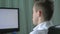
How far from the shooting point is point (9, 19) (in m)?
2.13

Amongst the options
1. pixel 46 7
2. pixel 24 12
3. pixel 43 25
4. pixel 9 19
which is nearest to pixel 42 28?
pixel 43 25

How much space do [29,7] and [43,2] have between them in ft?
3.88

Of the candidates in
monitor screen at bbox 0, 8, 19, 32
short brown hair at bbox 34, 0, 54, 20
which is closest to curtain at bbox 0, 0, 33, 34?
monitor screen at bbox 0, 8, 19, 32

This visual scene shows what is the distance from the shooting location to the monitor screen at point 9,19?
2098 millimetres

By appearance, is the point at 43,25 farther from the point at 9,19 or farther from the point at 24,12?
the point at 24,12

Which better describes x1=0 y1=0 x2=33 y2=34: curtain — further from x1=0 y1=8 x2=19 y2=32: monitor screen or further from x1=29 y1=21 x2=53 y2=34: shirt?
x1=29 y1=21 x2=53 y2=34: shirt

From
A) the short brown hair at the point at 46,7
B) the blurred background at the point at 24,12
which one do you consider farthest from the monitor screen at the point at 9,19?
the short brown hair at the point at 46,7

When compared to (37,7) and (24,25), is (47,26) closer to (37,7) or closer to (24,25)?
(37,7)

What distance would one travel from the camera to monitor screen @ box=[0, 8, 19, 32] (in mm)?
2098

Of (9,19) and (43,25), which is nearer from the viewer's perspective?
(43,25)

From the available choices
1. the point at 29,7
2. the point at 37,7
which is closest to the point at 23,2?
the point at 29,7

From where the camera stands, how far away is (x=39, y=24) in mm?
1287

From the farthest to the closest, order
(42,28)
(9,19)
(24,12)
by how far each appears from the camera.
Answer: (24,12)
(9,19)
(42,28)

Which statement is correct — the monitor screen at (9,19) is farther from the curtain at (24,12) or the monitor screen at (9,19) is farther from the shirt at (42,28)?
the shirt at (42,28)
